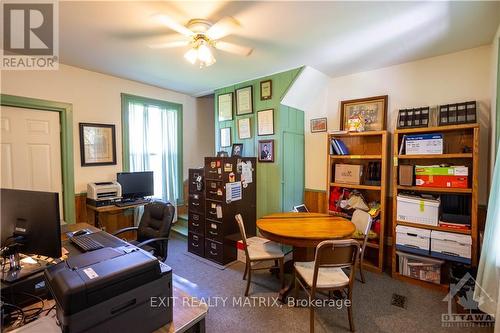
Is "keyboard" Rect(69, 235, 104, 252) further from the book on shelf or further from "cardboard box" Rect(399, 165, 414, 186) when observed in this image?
"cardboard box" Rect(399, 165, 414, 186)

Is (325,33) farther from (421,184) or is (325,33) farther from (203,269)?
(203,269)

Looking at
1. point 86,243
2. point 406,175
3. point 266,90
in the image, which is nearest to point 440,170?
point 406,175

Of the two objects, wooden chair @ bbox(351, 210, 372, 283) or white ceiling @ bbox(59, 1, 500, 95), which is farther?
wooden chair @ bbox(351, 210, 372, 283)

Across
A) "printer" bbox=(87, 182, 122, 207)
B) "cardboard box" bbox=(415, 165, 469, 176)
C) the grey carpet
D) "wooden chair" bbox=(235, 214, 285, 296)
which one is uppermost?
"cardboard box" bbox=(415, 165, 469, 176)

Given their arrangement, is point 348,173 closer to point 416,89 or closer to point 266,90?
point 416,89

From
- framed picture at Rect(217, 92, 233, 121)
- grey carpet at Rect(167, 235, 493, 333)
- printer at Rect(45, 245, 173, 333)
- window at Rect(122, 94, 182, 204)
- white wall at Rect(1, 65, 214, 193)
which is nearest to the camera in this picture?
printer at Rect(45, 245, 173, 333)

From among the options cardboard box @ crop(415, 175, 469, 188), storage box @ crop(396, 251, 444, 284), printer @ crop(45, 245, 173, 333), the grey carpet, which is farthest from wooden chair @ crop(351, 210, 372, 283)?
printer @ crop(45, 245, 173, 333)

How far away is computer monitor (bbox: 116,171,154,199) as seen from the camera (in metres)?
3.48

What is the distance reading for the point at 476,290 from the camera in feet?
6.42

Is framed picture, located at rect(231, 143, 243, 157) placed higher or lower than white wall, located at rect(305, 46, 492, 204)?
lower

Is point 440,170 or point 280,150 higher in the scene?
point 280,150

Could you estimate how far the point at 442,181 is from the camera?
2514mm

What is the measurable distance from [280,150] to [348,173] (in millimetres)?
932

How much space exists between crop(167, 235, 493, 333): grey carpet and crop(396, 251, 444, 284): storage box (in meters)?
0.12
